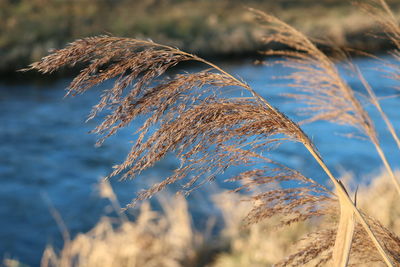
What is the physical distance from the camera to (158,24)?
54.7 feet

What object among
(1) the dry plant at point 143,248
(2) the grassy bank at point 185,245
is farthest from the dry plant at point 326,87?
(1) the dry plant at point 143,248

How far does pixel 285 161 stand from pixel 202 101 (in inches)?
295

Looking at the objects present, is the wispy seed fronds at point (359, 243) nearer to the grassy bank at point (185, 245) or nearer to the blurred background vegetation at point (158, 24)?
the grassy bank at point (185, 245)

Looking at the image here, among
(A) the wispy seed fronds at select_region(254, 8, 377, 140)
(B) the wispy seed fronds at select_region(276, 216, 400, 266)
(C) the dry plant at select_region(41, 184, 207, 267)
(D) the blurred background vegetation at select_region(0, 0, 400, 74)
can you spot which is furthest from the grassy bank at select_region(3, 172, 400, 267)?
(D) the blurred background vegetation at select_region(0, 0, 400, 74)

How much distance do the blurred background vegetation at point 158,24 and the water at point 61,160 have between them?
2.24 meters

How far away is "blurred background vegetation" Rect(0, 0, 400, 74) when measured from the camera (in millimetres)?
13922

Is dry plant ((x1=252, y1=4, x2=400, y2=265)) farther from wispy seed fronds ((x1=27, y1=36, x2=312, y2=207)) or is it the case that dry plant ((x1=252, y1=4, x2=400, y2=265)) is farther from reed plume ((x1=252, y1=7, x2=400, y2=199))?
wispy seed fronds ((x1=27, y1=36, x2=312, y2=207))

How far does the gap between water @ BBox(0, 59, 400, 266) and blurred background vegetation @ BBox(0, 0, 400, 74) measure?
2239 millimetres

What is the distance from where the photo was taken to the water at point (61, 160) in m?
7.00

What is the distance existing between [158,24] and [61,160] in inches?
346

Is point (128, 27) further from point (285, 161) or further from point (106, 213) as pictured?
point (106, 213)

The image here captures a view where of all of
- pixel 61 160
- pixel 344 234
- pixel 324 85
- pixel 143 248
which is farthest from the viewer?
pixel 61 160

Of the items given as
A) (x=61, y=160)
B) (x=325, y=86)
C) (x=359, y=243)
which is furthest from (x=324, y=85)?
(x=61, y=160)

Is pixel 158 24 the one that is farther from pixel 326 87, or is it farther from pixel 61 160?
pixel 326 87
